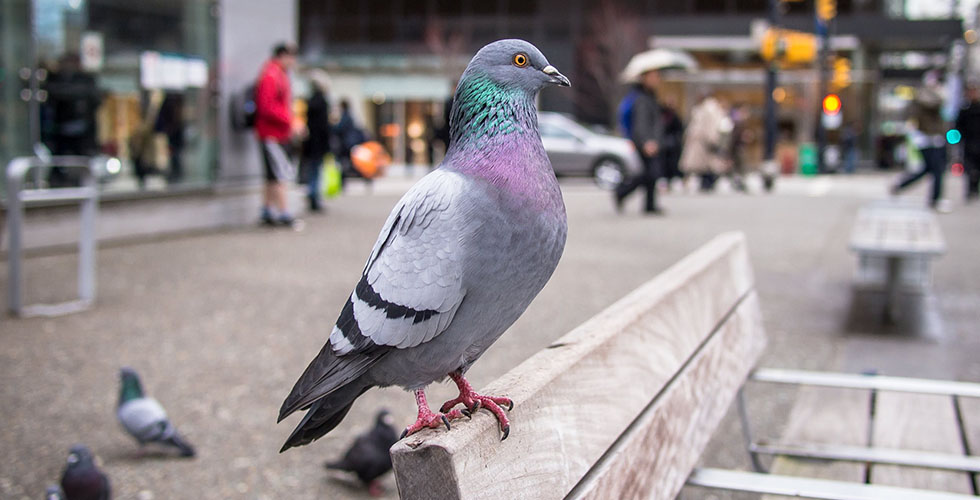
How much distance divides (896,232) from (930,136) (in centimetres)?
1305

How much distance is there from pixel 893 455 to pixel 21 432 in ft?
11.7

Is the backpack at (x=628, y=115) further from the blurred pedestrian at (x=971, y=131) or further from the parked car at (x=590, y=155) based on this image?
the parked car at (x=590, y=155)

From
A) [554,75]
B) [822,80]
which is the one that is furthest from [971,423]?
[822,80]

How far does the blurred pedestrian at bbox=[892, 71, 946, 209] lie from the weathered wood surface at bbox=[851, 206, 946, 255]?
7685 millimetres

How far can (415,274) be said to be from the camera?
162cm

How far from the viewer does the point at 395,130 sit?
121 feet

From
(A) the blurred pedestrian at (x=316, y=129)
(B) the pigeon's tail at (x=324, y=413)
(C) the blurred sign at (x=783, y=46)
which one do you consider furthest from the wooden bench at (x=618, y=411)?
(C) the blurred sign at (x=783, y=46)

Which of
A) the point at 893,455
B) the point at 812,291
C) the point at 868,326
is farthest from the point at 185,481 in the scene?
the point at 812,291

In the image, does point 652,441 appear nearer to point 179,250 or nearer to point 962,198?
point 179,250

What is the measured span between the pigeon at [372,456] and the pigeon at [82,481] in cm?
86

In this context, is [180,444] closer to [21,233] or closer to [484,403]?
[484,403]

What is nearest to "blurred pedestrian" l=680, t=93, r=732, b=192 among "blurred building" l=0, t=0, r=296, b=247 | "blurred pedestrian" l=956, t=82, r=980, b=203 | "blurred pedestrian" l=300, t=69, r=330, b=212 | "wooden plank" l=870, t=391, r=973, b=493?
"blurred pedestrian" l=956, t=82, r=980, b=203

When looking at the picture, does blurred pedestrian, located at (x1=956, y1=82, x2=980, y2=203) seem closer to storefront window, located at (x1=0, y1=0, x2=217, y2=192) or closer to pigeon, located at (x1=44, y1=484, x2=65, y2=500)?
storefront window, located at (x1=0, y1=0, x2=217, y2=192)

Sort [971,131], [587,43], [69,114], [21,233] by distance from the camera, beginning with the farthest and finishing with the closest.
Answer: [587,43], [971,131], [69,114], [21,233]
